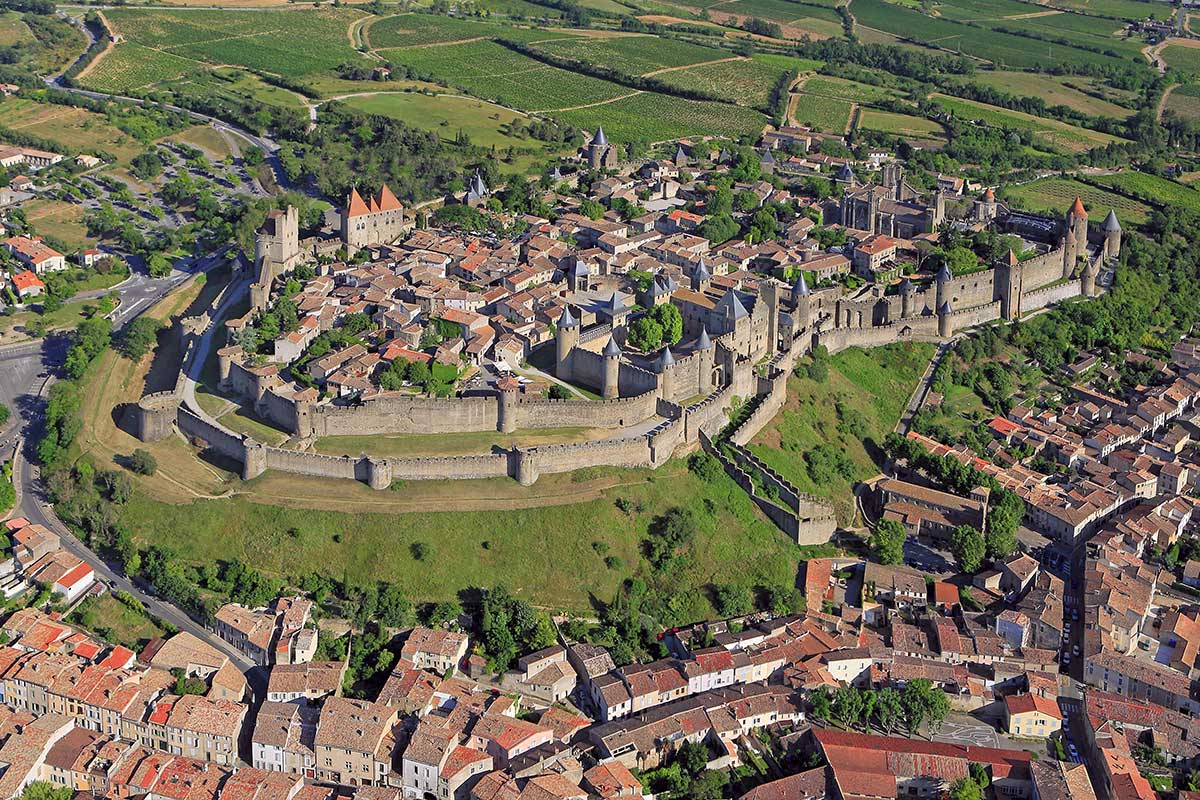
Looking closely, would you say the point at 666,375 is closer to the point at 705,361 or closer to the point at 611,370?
the point at 611,370

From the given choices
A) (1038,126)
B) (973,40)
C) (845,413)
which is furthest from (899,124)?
(845,413)

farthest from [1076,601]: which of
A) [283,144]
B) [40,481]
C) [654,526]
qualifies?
[283,144]

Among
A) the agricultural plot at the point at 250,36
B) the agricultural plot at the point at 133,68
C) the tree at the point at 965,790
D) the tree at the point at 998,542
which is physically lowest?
the tree at the point at 965,790

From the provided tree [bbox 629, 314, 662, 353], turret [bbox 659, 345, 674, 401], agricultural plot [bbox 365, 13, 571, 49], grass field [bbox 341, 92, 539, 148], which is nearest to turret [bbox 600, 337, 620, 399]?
turret [bbox 659, 345, 674, 401]

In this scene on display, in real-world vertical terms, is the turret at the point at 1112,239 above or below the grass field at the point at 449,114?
below

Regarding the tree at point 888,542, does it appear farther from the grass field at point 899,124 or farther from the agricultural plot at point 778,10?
the agricultural plot at point 778,10

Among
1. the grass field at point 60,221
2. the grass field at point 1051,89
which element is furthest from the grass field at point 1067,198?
the grass field at point 60,221

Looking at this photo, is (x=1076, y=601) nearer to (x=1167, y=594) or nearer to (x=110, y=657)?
(x=1167, y=594)
